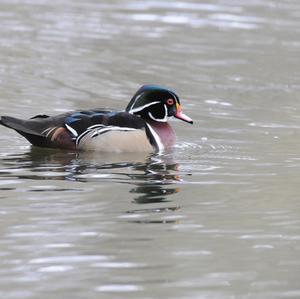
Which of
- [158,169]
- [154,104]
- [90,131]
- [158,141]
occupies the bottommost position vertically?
[158,169]

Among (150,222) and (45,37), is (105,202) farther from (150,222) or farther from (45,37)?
(45,37)

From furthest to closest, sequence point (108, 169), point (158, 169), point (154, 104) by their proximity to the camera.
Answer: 1. point (154, 104)
2. point (158, 169)
3. point (108, 169)

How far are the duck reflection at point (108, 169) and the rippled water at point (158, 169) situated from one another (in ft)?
0.07

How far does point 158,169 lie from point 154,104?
1286 mm

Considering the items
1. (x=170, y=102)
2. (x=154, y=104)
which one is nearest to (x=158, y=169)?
(x=154, y=104)

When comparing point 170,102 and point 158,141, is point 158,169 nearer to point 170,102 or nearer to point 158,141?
point 158,141

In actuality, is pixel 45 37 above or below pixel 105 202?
above

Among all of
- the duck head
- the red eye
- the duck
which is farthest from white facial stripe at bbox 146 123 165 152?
the red eye

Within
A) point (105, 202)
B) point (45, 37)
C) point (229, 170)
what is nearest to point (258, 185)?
point (229, 170)

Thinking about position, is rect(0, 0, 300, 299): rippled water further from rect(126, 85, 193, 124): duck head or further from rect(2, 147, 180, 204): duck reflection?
rect(126, 85, 193, 124): duck head

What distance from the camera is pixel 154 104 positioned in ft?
40.9

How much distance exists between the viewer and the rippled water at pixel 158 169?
25.4 ft

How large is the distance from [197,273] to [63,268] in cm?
96

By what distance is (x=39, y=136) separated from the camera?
1199cm
